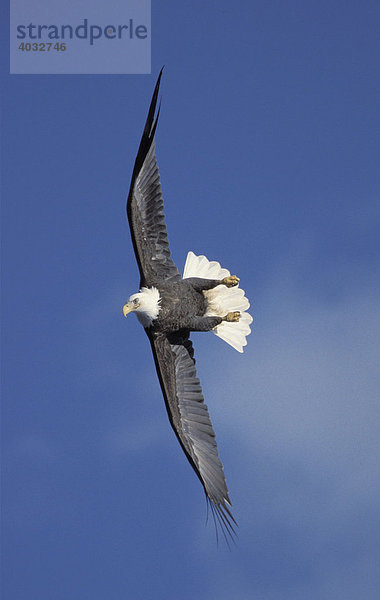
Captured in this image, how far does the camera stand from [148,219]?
1112 cm

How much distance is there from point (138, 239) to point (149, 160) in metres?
0.88

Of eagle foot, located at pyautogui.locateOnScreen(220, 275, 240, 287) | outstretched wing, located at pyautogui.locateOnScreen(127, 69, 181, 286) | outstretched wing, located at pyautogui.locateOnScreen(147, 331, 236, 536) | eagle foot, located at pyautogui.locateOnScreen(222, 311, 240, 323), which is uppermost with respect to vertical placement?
outstretched wing, located at pyautogui.locateOnScreen(127, 69, 181, 286)

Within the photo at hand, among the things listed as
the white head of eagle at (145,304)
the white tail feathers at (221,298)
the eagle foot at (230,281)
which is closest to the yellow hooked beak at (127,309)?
the white head of eagle at (145,304)

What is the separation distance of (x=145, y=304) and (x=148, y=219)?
0.97 metres

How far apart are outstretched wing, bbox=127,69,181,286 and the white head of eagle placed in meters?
0.17

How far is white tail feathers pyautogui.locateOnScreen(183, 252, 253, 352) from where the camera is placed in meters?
11.5

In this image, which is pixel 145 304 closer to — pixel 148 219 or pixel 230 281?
pixel 148 219

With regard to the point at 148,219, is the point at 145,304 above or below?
below

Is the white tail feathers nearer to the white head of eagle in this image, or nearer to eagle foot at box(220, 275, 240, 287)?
eagle foot at box(220, 275, 240, 287)

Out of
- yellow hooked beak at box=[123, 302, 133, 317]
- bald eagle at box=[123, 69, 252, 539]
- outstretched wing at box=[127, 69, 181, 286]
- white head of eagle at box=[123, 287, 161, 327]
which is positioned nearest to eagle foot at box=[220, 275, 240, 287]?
bald eagle at box=[123, 69, 252, 539]

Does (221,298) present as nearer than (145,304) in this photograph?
No

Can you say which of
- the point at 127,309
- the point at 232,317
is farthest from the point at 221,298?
the point at 127,309

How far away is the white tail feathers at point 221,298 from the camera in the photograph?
1152 cm

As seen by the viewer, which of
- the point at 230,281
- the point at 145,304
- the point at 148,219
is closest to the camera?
the point at 145,304
